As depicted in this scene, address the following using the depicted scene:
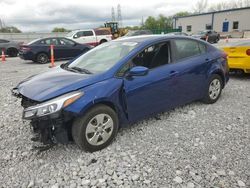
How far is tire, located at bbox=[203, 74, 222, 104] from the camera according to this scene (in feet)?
16.3

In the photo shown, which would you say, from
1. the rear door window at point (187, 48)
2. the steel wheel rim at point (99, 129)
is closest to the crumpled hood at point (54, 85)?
the steel wheel rim at point (99, 129)

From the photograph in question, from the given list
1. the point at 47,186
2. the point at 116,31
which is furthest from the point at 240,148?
the point at 116,31

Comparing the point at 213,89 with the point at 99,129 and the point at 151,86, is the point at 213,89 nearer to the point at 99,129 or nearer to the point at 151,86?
the point at 151,86

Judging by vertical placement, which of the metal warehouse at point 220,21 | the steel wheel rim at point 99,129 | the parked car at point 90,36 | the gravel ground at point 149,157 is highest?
the metal warehouse at point 220,21

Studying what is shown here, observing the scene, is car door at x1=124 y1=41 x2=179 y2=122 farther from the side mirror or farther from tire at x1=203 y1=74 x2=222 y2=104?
tire at x1=203 y1=74 x2=222 y2=104

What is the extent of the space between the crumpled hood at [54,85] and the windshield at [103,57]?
321 mm

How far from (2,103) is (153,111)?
362cm

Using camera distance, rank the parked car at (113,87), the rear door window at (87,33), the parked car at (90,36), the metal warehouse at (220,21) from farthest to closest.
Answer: the metal warehouse at (220,21), the rear door window at (87,33), the parked car at (90,36), the parked car at (113,87)

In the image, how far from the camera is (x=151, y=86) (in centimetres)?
376

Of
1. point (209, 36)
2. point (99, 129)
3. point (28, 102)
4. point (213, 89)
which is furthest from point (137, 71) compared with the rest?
point (209, 36)

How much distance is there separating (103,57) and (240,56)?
4.80 m

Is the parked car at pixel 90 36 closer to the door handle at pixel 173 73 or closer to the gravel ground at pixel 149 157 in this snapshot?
the gravel ground at pixel 149 157

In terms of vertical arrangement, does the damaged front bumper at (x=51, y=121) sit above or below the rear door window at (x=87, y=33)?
below

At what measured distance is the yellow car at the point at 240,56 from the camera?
22.5ft
